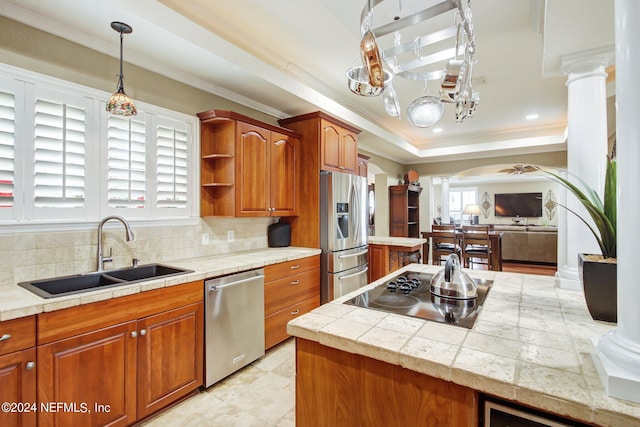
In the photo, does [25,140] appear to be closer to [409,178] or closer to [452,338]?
[452,338]

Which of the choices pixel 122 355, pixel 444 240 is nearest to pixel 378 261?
pixel 444 240

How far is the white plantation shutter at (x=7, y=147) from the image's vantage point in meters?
1.74

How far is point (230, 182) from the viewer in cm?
276

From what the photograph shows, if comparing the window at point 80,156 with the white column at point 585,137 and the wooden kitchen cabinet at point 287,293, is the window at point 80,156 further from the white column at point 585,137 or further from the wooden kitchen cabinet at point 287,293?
the white column at point 585,137

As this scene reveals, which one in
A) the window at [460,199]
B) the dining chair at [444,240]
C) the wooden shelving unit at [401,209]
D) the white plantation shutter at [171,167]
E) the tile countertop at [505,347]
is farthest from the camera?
the window at [460,199]

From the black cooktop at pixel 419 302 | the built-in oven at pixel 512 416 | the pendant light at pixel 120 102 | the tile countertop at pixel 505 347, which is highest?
the pendant light at pixel 120 102

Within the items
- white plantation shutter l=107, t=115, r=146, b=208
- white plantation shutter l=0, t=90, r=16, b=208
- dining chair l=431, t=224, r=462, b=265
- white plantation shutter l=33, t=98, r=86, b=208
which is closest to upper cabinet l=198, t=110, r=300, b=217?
white plantation shutter l=107, t=115, r=146, b=208

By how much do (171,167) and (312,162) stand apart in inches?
57.2

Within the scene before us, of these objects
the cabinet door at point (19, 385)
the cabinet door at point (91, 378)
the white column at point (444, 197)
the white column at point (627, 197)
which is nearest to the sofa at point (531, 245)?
the white column at point (444, 197)

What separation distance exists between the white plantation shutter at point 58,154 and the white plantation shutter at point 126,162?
170mm

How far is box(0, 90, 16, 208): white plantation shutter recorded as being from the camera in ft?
5.71

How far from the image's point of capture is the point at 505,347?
3.27 ft

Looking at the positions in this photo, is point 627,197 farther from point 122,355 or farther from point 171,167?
point 171,167

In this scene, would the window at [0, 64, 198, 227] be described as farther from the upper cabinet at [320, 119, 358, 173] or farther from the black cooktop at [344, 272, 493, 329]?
the black cooktop at [344, 272, 493, 329]
